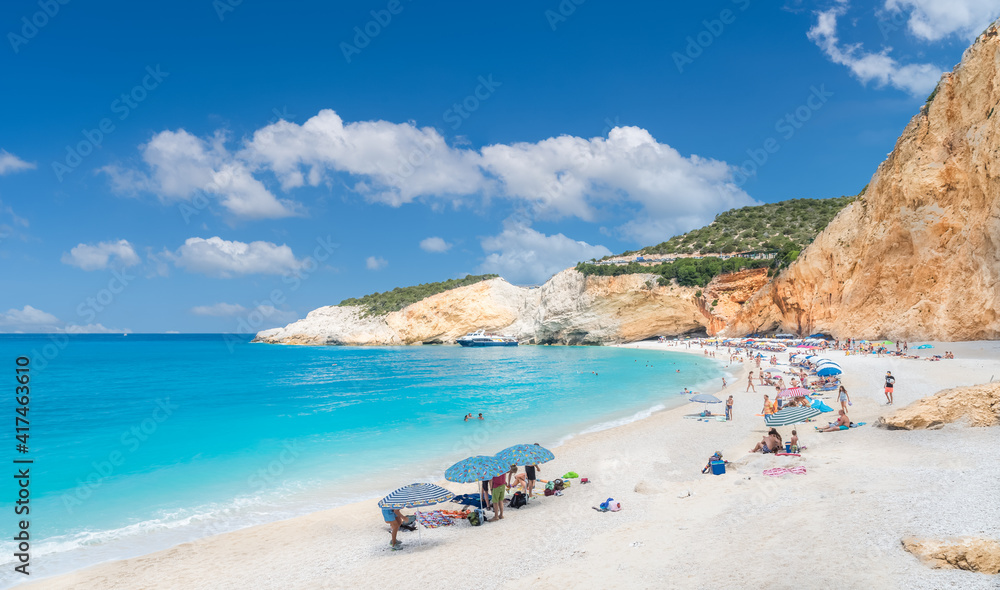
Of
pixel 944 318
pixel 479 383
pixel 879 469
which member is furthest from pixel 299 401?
pixel 944 318

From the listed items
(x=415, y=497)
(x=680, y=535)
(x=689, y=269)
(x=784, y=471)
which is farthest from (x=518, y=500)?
(x=689, y=269)

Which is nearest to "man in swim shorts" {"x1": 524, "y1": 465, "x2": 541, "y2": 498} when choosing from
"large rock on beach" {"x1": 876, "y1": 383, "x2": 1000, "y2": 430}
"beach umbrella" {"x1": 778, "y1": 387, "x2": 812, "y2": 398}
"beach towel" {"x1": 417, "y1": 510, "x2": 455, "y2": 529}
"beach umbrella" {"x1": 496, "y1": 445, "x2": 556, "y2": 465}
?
"beach umbrella" {"x1": 496, "y1": 445, "x2": 556, "y2": 465}

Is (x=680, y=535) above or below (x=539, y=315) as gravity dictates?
below

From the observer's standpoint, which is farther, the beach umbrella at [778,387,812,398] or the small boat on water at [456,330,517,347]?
the small boat on water at [456,330,517,347]

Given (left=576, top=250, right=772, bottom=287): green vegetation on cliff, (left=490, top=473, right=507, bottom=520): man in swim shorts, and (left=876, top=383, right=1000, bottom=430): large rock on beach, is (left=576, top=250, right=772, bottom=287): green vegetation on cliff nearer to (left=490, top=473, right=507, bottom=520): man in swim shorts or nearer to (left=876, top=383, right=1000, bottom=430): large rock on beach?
(left=876, top=383, right=1000, bottom=430): large rock on beach

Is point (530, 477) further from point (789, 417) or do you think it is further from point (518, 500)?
point (789, 417)

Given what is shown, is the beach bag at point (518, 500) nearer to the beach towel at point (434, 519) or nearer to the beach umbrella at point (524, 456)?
the beach umbrella at point (524, 456)
